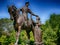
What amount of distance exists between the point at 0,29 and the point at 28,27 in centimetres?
3250

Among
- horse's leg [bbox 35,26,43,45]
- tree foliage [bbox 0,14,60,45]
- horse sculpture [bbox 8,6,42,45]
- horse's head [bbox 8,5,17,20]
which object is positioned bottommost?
tree foliage [bbox 0,14,60,45]

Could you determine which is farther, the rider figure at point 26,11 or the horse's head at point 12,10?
the rider figure at point 26,11

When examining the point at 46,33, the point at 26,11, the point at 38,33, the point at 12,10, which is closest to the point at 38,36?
the point at 38,33

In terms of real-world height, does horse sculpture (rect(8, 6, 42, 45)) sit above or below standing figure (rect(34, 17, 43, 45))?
above

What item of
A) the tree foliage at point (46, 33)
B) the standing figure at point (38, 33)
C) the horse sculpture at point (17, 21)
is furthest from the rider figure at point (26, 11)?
the tree foliage at point (46, 33)

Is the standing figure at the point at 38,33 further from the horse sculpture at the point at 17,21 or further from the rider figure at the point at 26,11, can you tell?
the rider figure at the point at 26,11

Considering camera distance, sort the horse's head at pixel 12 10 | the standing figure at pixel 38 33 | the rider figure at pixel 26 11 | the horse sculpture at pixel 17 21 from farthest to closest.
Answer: the standing figure at pixel 38 33
the rider figure at pixel 26 11
the horse sculpture at pixel 17 21
the horse's head at pixel 12 10

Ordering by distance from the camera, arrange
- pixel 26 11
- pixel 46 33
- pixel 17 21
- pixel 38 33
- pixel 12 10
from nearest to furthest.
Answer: pixel 12 10 < pixel 17 21 < pixel 26 11 < pixel 38 33 < pixel 46 33

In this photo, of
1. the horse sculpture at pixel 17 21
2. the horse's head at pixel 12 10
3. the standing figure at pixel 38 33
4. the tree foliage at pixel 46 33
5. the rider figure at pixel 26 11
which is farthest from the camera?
the tree foliage at pixel 46 33

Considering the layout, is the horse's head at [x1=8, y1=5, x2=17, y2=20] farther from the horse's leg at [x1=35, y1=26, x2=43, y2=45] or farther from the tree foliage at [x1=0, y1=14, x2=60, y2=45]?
the tree foliage at [x1=0, y1=14, x2=60, y2=45]

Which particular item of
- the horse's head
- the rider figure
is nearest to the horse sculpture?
the horse's head

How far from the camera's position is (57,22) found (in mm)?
38938

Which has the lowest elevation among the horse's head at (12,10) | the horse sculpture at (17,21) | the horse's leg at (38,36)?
the horse's leg at (38,36)

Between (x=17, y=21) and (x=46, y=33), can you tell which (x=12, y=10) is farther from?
(x=46, y=33)
